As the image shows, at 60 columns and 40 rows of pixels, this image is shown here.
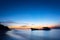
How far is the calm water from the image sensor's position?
124 inches

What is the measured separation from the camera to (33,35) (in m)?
3.18

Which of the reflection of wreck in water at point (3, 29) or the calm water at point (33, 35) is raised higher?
the reflection of wreck in water at point (3, 29)

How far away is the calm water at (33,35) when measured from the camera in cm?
315

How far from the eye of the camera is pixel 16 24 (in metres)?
3.23

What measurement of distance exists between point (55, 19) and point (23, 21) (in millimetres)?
733

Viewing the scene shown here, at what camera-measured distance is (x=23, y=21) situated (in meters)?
3.21

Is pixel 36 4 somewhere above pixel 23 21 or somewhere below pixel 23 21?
above

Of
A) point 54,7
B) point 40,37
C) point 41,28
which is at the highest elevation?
point 54,7

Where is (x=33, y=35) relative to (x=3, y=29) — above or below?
below

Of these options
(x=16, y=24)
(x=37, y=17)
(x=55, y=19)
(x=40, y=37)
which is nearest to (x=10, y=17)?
(x=16, y=24)

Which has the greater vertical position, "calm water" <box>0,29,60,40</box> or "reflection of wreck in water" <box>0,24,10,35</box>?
"reflection of wreck in water" <box>0,24,10,35</box>

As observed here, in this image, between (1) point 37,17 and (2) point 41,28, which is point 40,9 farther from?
(2) point 41,28

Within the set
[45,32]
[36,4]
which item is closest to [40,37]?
[45,32]

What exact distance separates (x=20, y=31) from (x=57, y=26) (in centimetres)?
85
